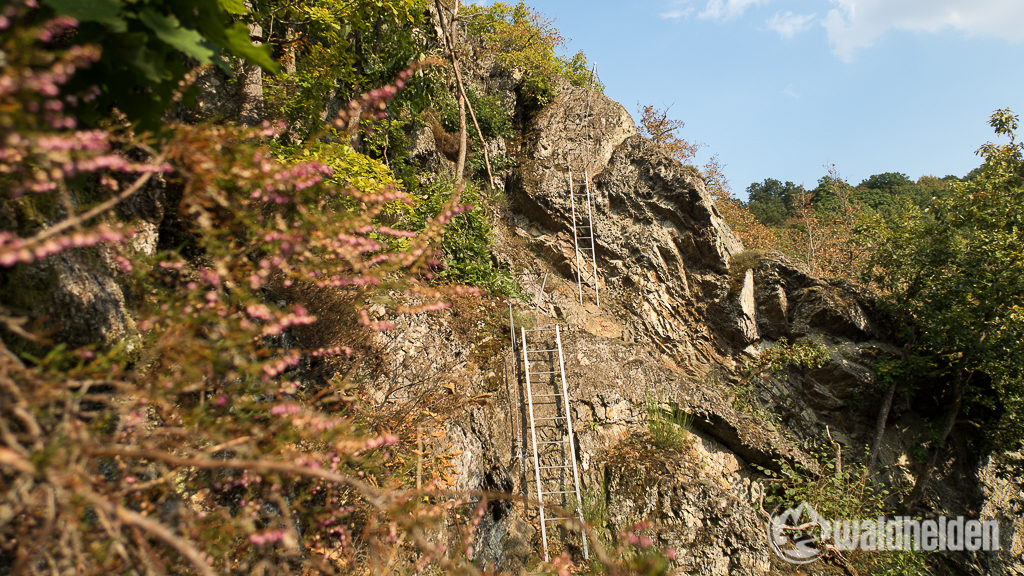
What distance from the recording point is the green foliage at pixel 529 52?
39.0 ft

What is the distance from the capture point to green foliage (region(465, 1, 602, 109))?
11.9 meters

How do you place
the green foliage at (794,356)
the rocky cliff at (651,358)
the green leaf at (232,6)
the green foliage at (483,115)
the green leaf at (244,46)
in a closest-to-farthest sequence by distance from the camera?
the green leaf at (244,46)
the green leaf at (232,6)
the rocky cliff at (651,358)
the green foliage at (794,356)
the green foliage at (483,115)

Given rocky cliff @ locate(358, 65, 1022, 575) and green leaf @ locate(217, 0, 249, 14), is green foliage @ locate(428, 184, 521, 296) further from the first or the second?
green leaf @ locate(217, 0, 249, 14)

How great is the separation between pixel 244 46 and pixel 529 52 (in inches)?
466

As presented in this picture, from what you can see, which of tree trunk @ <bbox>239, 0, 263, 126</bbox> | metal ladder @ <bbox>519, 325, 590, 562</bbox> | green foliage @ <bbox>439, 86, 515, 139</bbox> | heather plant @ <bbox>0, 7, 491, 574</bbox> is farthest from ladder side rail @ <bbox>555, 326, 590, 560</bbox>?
green foliage @ <bbox>439, 86, 515, 139</bbox>

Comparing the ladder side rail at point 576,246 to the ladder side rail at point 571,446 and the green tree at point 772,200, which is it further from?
the green tree at point 772,200

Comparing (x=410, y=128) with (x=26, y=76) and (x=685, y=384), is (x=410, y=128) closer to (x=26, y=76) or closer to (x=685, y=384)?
(x=685, y=384)

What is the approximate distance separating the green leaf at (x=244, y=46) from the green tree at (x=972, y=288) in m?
10.4

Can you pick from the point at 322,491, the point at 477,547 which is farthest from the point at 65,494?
the point at 477,547

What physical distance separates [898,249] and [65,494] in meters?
12.3

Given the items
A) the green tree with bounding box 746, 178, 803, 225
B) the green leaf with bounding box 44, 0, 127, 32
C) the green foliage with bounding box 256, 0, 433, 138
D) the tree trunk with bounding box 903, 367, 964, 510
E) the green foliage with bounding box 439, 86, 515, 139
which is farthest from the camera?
the green tree with bounding box 746, 178, 803, 225

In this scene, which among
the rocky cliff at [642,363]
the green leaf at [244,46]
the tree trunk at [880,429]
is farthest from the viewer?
the tree trunk at [880,429]

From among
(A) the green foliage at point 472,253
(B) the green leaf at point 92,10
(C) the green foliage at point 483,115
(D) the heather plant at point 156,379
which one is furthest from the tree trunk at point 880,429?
(B) the green leaf at point 92,10

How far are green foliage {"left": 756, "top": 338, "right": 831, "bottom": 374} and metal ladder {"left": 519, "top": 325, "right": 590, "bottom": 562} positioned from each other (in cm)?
474
